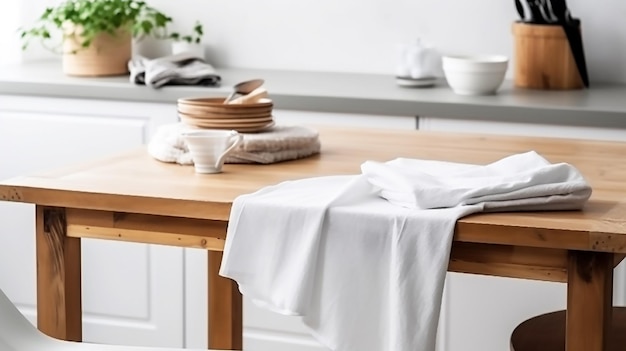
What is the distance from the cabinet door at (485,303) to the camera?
334 cm

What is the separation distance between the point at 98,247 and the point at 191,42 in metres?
0.83

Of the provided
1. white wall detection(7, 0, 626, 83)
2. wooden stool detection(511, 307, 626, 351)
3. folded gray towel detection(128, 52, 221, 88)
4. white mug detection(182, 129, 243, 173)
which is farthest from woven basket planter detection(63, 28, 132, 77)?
wooden stool detection(511, 307, 626, 351)

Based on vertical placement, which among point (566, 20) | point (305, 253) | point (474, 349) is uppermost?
point (566, 20)

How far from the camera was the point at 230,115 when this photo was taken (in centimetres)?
258

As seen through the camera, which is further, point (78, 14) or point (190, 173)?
point (78, 14)

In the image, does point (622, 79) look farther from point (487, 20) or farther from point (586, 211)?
point (586, 211)

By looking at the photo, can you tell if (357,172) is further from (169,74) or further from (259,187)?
(169,74)

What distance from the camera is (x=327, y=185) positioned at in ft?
7.40

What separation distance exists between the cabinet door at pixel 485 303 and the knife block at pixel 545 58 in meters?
0.41

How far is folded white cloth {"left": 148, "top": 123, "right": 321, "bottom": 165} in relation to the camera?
98.3 inches

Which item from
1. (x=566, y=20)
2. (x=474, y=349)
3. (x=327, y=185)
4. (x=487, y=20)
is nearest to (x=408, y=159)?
(x=327, y=185)

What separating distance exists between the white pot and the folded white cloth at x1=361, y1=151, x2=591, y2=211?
80.4 inches

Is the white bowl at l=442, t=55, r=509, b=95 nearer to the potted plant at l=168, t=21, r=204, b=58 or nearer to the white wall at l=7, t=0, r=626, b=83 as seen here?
the white wall at l=7, t=0, r=626, b=83

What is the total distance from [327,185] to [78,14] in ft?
6.38
